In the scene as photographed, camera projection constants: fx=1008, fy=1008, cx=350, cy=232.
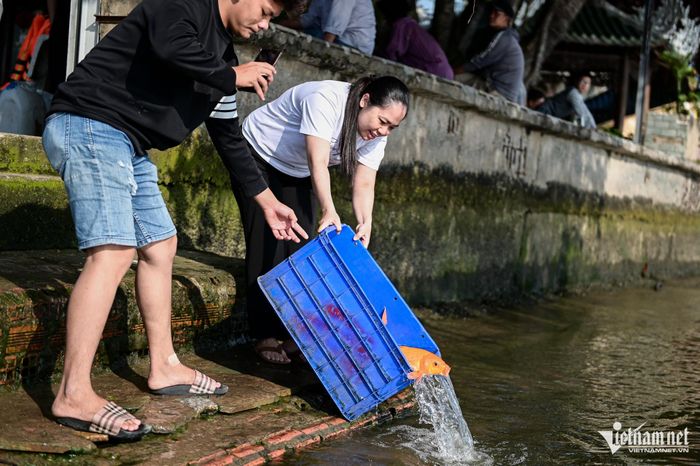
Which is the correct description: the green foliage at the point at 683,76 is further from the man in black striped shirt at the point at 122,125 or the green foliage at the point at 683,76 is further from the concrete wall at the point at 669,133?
the man in black striped shirt at the point at 122,125

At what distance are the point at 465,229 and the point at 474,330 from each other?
1347 mm

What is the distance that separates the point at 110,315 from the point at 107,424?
78cm

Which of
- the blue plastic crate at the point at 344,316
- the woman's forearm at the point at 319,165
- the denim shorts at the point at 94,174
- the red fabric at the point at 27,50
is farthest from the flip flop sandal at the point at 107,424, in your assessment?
the red fabric at the point at 27,50

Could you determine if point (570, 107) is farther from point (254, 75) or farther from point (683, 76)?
point (254, 75)

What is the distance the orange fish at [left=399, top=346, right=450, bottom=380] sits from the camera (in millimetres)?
3951

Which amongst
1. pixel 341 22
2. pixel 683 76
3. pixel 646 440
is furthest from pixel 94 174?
pixel 683 76

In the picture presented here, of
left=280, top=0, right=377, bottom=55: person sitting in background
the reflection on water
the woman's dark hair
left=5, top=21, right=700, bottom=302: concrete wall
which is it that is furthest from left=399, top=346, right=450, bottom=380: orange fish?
left=280, top=0, right=377, bottom=55: person sitting in background

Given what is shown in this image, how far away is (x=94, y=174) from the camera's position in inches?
129

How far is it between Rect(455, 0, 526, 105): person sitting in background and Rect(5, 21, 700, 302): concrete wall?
415 mm

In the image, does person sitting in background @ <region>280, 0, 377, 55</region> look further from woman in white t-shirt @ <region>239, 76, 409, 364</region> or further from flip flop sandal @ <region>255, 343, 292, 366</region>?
flip flop sandal @ <region>255, 343, 292, 366</region>

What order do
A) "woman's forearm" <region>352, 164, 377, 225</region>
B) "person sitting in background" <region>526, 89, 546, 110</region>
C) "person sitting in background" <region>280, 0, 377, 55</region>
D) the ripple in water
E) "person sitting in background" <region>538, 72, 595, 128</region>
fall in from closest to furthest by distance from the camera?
the ripple in water → "woman's forearm" <region>352, 164, 377, 225</region> → "person sitting in background" <region>280, 0, 377, 55</region> → "person sitting in background" <region>538, 72, 595, 128</region> → "person sitting in background" <region>526, 89, 546, 110</region>

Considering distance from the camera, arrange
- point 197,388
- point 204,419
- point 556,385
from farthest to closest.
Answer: point 556,385 < point 197,388 < point 204,419

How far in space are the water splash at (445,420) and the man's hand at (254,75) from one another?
4.34 feet

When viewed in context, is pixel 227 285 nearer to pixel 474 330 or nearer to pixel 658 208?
pixel 474 330
